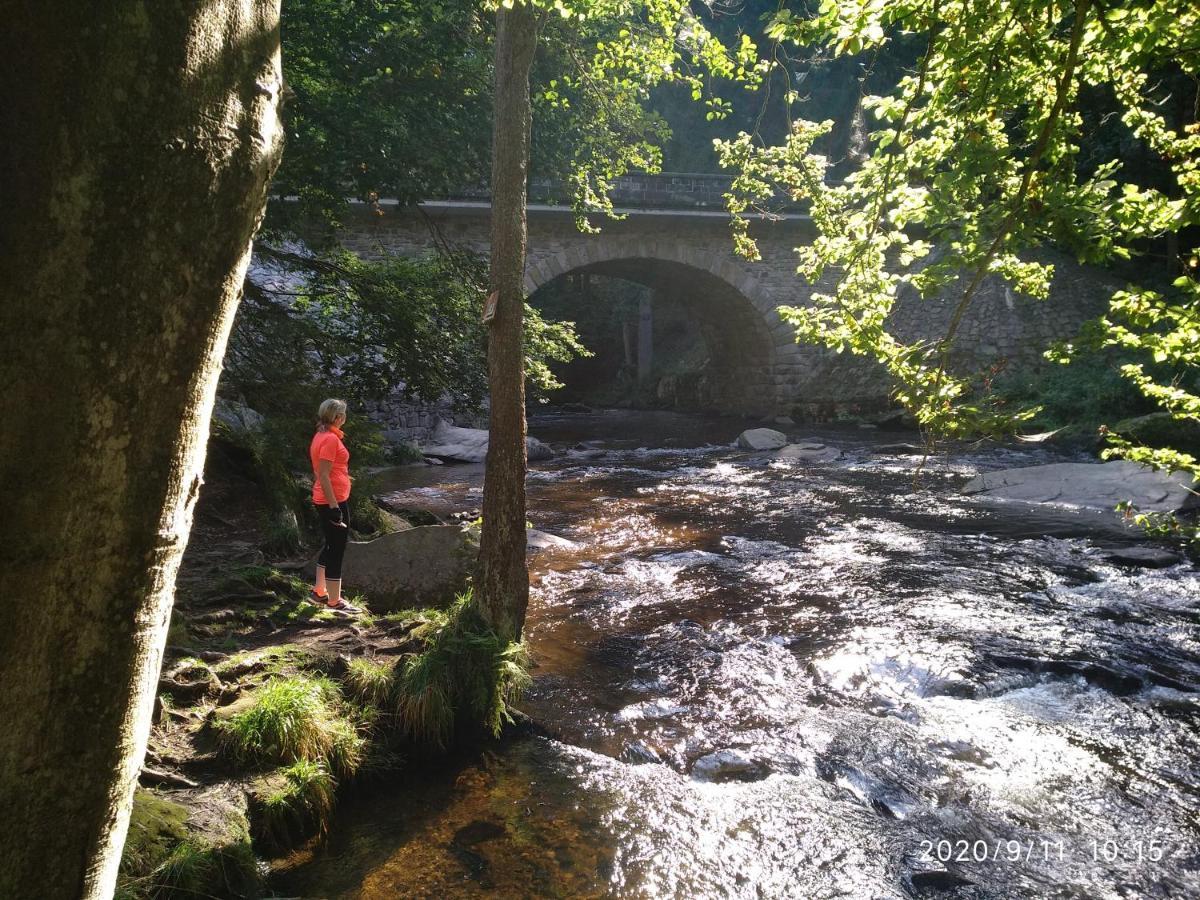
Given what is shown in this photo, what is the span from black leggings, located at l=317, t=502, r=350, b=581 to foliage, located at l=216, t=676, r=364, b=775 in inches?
69.6

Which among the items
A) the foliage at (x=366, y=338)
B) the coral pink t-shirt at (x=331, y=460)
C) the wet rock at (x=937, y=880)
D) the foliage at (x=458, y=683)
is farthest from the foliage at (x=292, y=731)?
the foliage at (x=366, y=338)

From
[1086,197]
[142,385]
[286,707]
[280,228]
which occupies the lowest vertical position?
[286,707]

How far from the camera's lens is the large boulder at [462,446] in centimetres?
1667

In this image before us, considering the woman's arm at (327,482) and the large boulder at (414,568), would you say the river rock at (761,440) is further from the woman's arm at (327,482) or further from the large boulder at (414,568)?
the woman's arm at (327,482)

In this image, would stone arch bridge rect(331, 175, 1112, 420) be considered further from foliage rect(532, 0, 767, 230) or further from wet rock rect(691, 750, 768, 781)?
wet rock rect(691, 750, 768, 781)

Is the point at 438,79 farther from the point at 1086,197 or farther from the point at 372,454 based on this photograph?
the point at 1086,197

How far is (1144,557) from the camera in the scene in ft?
26.3

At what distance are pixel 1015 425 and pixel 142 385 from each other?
3.04 metres

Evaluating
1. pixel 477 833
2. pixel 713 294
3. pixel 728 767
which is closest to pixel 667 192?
pixel 713 294

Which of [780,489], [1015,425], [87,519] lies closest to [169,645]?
[87,519]

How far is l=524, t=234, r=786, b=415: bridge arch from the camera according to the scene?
2259cm

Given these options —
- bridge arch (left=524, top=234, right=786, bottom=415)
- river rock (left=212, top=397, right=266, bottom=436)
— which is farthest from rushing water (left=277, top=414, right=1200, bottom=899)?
bridge arch (left=524, top=234, right=786, bottom=415)

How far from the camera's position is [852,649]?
234 inches

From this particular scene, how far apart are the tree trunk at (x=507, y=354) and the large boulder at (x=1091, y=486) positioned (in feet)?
27.1
